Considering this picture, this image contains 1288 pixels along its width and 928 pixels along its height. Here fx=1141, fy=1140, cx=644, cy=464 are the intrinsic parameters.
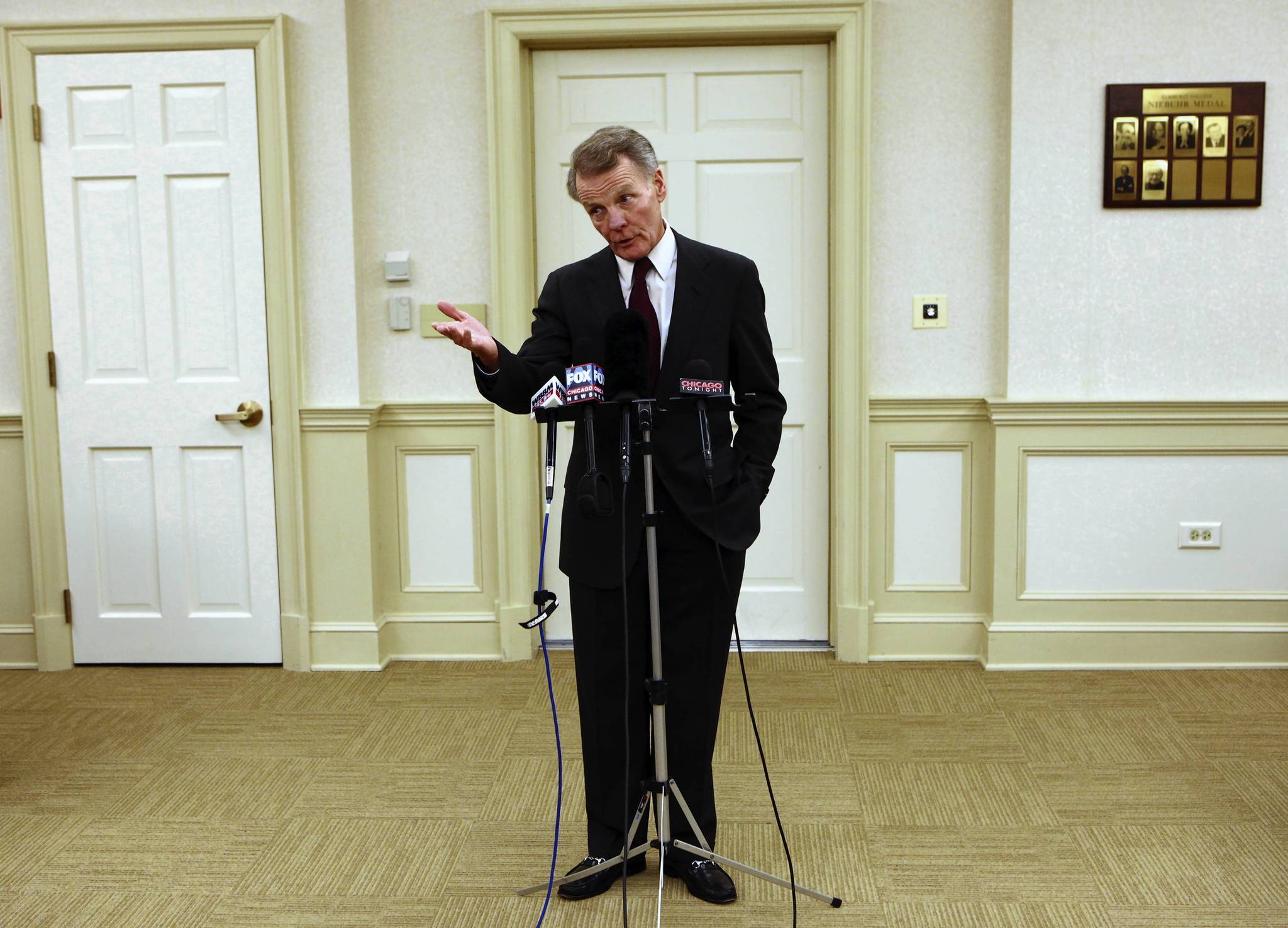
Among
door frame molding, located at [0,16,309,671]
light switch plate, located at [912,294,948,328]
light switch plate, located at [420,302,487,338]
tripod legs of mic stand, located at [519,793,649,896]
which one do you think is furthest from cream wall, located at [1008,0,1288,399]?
door frame molding, located at [0,16,309,671]

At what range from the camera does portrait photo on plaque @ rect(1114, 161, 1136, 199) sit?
3762 millimetres

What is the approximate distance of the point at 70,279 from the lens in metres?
3.95

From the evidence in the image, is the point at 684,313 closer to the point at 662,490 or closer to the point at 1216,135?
the point at 662,490

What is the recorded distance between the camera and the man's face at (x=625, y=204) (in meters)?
2.09

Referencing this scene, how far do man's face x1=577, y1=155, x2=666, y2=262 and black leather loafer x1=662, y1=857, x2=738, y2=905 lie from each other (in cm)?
128

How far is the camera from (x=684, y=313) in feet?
7.33

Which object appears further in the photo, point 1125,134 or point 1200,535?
point 1200,535

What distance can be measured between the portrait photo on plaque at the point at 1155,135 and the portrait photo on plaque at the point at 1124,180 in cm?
7

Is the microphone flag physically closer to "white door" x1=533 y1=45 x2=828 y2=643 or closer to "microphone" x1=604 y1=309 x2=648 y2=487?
"microphone" x1=604 y1=309 x2=648 y2=487

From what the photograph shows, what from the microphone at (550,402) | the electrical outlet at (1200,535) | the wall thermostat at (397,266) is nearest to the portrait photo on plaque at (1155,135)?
the electrical outlet at (1200,535)

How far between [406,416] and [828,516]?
1.55 m

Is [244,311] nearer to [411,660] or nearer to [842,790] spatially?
[411,660]

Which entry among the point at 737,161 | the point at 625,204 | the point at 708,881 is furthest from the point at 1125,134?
the point at 708,881

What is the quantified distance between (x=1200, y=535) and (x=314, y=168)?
3267 mm
